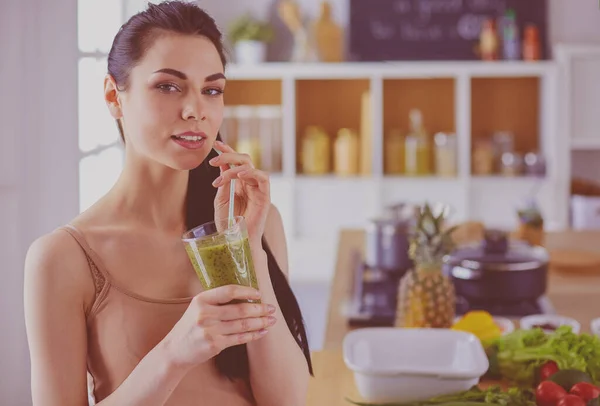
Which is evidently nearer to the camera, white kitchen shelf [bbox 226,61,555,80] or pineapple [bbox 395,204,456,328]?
pineapple [bbox 395,204,456,328]

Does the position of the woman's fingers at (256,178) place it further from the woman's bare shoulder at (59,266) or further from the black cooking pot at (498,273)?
the black cooking pot at (498,273)

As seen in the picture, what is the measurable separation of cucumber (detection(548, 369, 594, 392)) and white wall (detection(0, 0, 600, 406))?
1269 millimetres

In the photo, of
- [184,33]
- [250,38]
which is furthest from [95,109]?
[250,38]

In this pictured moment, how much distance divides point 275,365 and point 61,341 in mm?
353

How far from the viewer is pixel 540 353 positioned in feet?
5.53

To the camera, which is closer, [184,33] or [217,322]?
[217,322]

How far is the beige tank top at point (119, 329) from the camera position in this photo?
1.28 metres

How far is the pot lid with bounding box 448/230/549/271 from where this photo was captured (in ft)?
7.60

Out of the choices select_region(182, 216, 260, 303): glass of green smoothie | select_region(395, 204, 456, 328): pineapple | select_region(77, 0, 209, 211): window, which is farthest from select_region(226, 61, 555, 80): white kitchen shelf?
select_region(182, 216, 260, 303): glass of green smoothie

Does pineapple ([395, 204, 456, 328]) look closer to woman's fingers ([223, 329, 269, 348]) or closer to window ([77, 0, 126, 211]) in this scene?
woman's fingers ([223, 329, 269, 348])

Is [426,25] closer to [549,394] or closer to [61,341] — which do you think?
[549,394]

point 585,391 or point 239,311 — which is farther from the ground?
point 239,311

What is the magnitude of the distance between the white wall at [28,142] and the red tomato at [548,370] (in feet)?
4.03

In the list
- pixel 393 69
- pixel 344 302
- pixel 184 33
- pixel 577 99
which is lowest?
pixel 344 302
